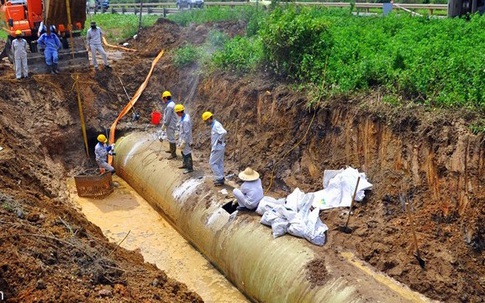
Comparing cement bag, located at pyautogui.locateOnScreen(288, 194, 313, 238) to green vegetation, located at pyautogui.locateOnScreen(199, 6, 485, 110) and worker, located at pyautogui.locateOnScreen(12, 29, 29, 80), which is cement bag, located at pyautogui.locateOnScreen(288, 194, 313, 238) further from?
worker, located at pyautogui.locateOnScreen(12, 29, 29, 80)

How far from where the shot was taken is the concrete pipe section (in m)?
8.36

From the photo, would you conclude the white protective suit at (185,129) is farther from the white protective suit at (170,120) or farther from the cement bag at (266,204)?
the cement bag at (266,204)

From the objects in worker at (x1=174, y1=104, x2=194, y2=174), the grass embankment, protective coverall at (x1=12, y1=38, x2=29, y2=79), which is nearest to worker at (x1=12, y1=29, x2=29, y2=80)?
protective coverall at (x1=12, y1=38, x2=29, y2=79)

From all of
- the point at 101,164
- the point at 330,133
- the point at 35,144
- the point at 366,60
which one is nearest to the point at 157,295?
the point at 330,133

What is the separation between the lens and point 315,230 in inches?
376

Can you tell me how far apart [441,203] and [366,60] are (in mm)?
3841

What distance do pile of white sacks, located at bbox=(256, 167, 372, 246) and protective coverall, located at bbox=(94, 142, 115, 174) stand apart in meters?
6.12

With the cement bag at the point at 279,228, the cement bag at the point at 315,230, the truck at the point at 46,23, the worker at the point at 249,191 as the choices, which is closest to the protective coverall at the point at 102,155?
the truck at the point at 46,23

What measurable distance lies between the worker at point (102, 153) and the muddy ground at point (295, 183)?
1181mm

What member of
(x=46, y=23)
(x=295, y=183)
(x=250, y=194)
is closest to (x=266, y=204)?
(x=250, y=194)

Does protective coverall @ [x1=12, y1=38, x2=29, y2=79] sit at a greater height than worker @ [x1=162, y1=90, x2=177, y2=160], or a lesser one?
greater

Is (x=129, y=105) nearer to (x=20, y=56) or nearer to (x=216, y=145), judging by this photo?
(x=20, y=56)

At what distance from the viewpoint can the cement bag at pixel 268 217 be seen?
9984 millimetres

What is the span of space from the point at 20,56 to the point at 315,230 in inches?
451
